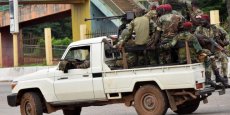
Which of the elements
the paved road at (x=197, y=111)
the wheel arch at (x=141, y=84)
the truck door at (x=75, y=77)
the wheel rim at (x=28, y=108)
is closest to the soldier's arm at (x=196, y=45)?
the wheel arch at (x=141, y=84)

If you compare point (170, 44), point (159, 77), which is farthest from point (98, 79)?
point (170, 44)

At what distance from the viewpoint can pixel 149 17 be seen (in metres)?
12.2

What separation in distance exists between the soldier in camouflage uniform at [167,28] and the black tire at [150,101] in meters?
0.65

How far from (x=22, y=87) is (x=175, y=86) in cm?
365

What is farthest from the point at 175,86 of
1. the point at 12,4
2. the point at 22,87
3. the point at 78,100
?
the point at 12,4

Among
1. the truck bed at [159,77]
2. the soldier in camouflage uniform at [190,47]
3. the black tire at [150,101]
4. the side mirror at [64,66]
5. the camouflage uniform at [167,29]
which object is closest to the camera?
the truck bed at [159,77]

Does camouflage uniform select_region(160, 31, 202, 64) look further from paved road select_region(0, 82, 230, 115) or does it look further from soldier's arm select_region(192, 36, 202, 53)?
paved road select_region(0, 82, 230, 115)

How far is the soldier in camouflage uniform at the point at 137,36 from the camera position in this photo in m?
12.0

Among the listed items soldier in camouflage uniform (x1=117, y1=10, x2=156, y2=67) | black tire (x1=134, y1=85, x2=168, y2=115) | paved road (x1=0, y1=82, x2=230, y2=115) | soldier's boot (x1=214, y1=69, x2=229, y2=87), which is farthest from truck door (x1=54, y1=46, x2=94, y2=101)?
soldier's boot (x1=214, y1=69, x2=229, y2=87)

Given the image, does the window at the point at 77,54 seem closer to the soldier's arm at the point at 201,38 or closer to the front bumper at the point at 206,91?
the soldier's arm at the point at 201,38

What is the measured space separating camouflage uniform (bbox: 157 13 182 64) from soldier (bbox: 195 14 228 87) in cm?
66

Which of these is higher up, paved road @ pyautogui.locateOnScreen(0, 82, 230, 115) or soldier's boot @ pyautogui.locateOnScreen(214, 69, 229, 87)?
soldier's boot @ pyautogui.locateOnScreen(214, 69, 229, 87)

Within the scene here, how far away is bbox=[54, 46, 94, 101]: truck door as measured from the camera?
12.1 meters

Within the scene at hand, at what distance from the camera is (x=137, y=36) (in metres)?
12.0
